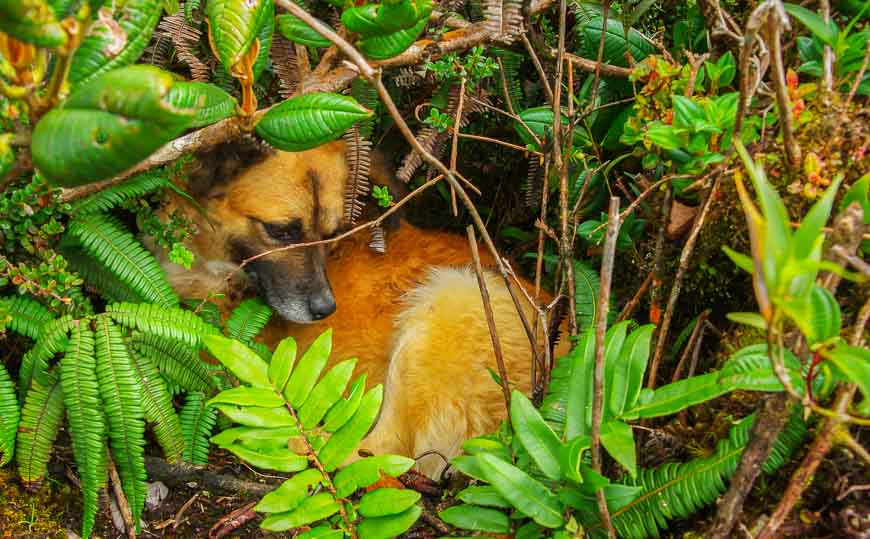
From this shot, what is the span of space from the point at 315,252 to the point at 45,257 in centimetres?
141

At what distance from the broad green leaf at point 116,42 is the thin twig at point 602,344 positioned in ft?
4.14

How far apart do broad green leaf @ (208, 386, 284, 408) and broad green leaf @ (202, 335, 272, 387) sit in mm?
30

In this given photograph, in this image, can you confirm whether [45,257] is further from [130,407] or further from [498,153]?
[498,153]

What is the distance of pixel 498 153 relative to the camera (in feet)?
12.4

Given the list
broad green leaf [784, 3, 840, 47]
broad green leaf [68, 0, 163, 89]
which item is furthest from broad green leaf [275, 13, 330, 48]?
broad green leaf [784, 3, 840, 47]

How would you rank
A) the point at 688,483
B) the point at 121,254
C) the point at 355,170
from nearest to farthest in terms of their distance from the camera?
the point at 688,483
the point at 121,254
the point at 355,170

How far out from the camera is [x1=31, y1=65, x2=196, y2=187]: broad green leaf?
1.27 meters

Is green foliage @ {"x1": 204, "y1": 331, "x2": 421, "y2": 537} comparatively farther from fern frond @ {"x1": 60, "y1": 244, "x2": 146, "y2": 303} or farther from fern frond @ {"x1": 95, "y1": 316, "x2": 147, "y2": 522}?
fern frond @ {"x1": 60, "y1": 244, "x2": 146, "y2": 303}

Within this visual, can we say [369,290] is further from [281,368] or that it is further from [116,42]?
[116,42]

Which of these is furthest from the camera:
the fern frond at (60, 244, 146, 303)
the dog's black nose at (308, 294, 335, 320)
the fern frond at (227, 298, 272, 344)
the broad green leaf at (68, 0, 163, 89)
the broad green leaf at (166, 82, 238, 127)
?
the dog's black nose at (308, 294, 335, 320)

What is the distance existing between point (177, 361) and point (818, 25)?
8.61 ft

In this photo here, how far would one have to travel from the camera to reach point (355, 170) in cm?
331

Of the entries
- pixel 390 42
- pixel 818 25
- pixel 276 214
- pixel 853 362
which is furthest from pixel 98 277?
pixel 818 25

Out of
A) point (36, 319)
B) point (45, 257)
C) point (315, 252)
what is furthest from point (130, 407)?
point (315, 252)
